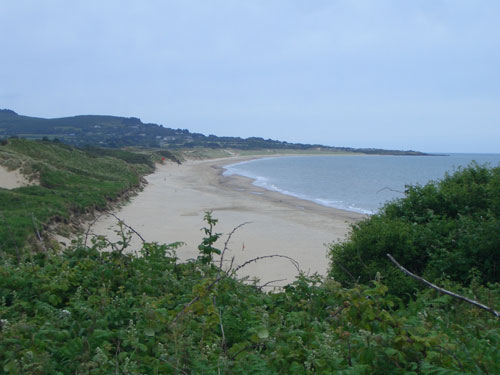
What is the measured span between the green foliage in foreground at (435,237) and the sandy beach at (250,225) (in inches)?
95.7

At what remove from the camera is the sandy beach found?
14.4 m

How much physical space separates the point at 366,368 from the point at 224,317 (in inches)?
58.1

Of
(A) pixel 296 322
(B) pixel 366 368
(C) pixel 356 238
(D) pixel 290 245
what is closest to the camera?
(B) pixel 366 368

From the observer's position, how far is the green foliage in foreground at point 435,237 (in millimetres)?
7383

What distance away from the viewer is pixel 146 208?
80.7ft

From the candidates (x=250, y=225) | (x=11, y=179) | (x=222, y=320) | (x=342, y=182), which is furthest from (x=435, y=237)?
(x=342, y=182)

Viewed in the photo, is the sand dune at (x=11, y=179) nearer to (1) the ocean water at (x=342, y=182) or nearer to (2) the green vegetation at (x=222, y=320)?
(1) the ocean water at (x=342, y=182)

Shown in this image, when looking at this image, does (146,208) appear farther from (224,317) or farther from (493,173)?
(224,317)

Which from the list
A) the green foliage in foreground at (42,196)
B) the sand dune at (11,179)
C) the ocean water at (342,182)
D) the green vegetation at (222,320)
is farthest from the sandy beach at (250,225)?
the sand dune at (11,179)

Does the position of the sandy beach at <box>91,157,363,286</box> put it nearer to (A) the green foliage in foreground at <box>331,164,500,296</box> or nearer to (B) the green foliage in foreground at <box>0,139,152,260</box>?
(B) the green foliage in foreground at <box>0,139,152,260</box>

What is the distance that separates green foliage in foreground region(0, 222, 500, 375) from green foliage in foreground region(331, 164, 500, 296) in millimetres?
2661

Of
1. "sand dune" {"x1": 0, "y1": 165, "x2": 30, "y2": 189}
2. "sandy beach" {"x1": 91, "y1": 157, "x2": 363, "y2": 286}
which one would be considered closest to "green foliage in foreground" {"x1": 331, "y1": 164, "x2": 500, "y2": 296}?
"sandy beach" {"x1": 91, "y1": 157, "x2": 363, "y2": 286}

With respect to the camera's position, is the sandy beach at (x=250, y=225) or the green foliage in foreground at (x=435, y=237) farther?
the sandy beach at (x=250, y=225)

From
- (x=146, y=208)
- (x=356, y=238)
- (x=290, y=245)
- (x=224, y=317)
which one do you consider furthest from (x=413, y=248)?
(x=146, y=208)
